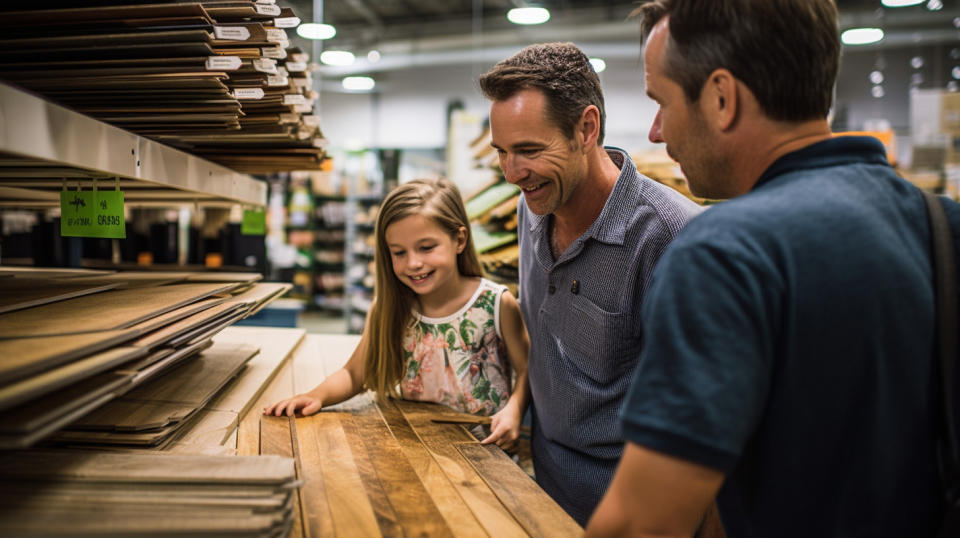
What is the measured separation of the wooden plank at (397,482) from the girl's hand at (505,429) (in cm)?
26

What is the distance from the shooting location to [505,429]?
1565mm

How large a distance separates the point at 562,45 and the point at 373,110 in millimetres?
10547

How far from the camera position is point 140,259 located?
4.01 meters

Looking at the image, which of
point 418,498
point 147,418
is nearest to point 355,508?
point 418,498

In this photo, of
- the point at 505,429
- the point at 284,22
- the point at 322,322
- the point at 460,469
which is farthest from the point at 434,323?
the point at 322,322

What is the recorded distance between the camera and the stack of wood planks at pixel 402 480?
39.7 inches

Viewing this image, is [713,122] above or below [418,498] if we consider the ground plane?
above

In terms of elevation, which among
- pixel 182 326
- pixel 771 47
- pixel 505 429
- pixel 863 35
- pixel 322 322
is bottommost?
pixel 322 322

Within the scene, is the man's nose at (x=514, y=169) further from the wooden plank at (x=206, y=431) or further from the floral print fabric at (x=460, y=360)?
the wooden plank at (x=206, y=431)

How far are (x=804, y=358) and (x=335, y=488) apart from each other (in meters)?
0.84

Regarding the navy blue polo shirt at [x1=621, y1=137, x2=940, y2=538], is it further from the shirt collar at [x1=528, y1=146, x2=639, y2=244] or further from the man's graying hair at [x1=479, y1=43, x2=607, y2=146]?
the man's graying hair at [x1=479, y1=43, x2=607, y2=146]

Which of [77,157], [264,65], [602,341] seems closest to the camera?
[77,157]

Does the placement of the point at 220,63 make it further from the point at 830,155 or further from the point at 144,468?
the point at 830,155

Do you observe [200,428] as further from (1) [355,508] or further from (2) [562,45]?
(2) [562,45]
